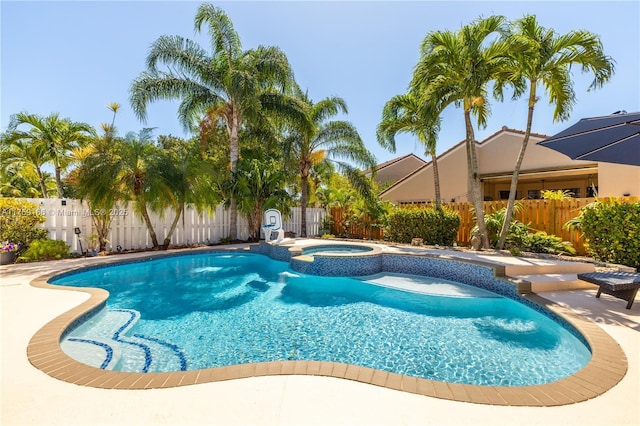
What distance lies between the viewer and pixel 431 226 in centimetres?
1341

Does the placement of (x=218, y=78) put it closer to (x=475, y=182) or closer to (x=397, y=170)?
(x=475, y=182)

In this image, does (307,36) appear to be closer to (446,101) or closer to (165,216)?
(446,101)

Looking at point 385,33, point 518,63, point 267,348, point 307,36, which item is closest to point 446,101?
point 518,63

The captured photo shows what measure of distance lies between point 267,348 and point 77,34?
11911 millimetres

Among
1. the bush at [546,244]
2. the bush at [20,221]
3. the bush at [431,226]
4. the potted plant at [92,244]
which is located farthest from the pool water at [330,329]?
the bush at [431,226]

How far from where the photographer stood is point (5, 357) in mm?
3408

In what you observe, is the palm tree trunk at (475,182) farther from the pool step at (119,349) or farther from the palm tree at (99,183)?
the palm tree at (99,183)

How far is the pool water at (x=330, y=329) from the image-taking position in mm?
4105

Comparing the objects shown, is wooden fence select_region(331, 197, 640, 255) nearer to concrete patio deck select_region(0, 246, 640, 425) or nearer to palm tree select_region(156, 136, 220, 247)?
concrete patio deck select_region(0, 246, 640, 425)

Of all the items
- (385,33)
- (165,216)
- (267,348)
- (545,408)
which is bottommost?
(267,348)

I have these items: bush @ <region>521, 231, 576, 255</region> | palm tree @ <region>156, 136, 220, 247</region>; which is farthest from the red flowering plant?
bush @ <region>521, 231, 576, 255</region>

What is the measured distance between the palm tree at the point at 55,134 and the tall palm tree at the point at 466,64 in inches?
683

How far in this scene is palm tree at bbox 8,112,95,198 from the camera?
15023mm

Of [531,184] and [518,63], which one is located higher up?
[518,63]
